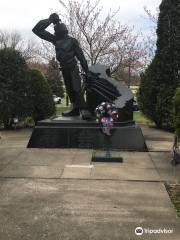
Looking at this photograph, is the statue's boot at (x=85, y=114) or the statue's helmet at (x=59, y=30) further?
the statue's helmet at (x=59, y=30)

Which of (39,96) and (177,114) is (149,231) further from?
(39,96)

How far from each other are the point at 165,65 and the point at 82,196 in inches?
409

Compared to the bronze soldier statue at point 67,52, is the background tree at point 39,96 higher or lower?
lower

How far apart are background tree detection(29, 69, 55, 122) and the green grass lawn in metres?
10.1

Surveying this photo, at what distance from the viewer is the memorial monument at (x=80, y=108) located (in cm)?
1097

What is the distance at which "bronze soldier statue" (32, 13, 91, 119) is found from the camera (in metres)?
11.5

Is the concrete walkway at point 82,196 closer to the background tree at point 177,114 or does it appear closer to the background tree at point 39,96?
the background tree at point 177,114

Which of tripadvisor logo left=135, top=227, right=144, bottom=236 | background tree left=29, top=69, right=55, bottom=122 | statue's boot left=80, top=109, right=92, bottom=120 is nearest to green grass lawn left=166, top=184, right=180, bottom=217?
tripadvisor logo left=135, top=227, right=144, bottom=236

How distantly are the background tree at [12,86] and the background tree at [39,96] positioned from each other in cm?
44

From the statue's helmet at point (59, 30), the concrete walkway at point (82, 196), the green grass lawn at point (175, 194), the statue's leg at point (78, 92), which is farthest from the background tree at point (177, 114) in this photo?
the statue's helmet at point (59, 30)

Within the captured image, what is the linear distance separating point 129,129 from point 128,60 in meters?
16.3

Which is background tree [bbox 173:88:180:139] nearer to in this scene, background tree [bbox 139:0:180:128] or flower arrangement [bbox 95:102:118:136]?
flower arrangement [bbox 95:102:118:136]

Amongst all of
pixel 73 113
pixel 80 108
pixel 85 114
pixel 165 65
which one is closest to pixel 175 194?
pixel 85 114

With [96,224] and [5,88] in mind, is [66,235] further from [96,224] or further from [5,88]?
[5,88]
